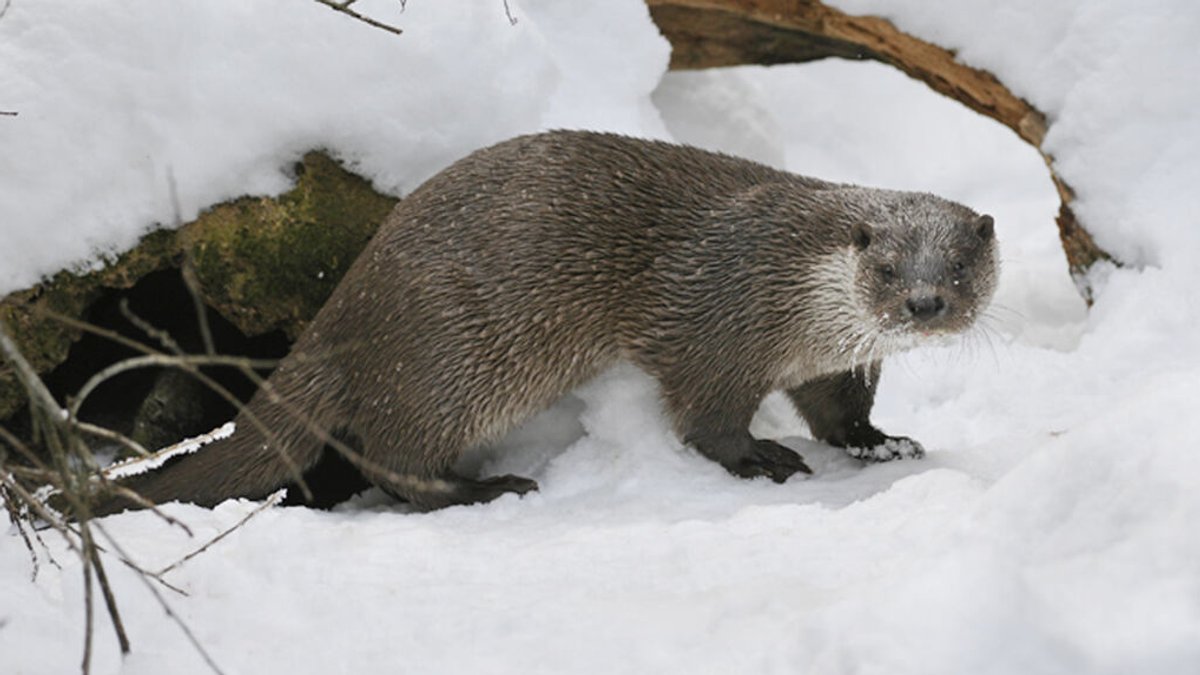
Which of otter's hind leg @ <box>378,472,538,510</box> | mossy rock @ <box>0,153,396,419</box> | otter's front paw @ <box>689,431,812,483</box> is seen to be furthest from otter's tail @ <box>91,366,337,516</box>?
otter's front paw @ <box>689,431,812,483</box>

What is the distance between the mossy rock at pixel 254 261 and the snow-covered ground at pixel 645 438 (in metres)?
0.06

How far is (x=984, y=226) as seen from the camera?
3111 mm

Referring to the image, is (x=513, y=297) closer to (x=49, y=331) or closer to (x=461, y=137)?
(x=461, y=137)

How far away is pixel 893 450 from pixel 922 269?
21.3 inches

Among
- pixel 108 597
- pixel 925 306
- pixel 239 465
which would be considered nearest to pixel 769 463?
pixel 925 306

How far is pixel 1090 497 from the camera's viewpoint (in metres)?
1.85

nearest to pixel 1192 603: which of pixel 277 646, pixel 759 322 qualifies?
pixel 277 646

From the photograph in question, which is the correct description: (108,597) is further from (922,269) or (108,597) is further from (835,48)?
(835,48)

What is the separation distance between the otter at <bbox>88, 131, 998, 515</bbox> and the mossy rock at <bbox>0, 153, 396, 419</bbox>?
342 mm

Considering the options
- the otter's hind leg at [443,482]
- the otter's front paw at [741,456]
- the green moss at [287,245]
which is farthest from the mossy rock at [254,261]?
the otter's front paw at [741,456]

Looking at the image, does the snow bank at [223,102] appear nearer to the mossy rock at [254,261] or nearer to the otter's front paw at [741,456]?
the mossy rock at [254,261]

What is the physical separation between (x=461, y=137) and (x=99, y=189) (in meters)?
0.91

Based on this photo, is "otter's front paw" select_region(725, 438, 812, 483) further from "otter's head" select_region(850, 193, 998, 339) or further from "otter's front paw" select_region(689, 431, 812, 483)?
"otter's head" select_region(850, 193, 998, 339)

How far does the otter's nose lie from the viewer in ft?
9.79
